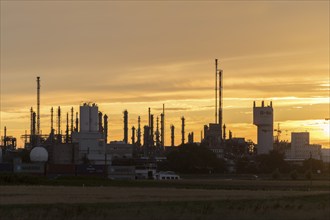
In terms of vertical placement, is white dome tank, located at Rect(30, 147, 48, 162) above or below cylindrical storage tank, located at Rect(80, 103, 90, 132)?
below

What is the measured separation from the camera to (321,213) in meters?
46.7

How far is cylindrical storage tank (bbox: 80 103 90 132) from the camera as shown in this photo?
18675cm

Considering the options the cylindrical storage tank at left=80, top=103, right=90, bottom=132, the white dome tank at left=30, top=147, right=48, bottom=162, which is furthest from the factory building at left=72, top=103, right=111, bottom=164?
the white dome tank at left=30, top=147, right=48, bottom=162

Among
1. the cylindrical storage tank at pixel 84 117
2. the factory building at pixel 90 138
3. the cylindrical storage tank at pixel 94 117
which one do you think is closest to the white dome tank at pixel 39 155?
the factory building at pixel 90 138

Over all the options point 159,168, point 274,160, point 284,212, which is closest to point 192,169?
point 159,168

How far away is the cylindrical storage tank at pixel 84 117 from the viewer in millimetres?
186750

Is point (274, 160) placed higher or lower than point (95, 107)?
lower

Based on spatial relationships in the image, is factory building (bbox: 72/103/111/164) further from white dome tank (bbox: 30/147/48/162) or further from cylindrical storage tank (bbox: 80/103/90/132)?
white dome tank (bbox: 30/147/48/162)

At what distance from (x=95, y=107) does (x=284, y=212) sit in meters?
141

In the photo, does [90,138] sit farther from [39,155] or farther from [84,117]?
[39,155]

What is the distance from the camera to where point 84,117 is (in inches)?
7377

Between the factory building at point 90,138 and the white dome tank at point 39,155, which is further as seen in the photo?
the factory building at point 90,138

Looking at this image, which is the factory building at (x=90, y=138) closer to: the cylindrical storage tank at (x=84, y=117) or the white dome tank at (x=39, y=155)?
the cylindrical storage tank at (x=84, y=117)

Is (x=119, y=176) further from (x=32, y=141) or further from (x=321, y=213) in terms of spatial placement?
(x=321, y=213)
